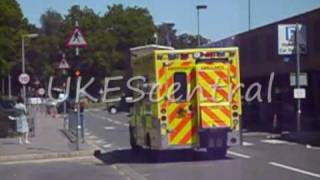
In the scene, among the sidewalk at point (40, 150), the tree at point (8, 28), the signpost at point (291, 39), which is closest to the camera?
the sidewalk at point (40, 150)

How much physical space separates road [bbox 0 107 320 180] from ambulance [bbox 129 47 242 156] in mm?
675

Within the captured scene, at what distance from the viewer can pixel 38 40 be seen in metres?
66.1

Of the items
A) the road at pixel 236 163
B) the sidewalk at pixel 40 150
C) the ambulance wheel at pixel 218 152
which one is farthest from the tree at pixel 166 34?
the ambulance wheel at pixel 218 152

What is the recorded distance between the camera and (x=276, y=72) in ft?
147

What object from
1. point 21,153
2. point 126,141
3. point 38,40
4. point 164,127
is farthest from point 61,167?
point 38,40

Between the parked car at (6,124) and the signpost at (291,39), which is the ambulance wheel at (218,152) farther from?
the parked car at (6,124)

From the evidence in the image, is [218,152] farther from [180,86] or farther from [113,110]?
[113,110]

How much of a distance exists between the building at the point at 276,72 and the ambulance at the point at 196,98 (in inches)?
713

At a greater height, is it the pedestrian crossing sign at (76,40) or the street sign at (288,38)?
the street sign at (288,38)

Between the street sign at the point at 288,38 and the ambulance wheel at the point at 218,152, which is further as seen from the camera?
the street sign at the point at 288,38

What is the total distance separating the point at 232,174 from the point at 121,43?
2934 cm

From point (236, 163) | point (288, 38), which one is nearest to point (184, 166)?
point (236, 163)

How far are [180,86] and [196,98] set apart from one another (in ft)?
1.72

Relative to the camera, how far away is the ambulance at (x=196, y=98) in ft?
70.4
